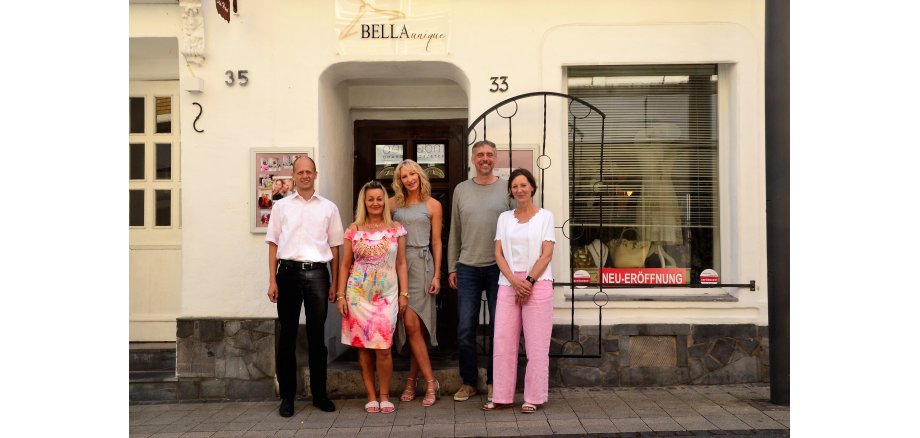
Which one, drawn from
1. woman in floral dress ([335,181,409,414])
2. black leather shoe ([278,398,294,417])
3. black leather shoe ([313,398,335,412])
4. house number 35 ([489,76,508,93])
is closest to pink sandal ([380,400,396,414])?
woman in floral dress ([335,181,409,414])

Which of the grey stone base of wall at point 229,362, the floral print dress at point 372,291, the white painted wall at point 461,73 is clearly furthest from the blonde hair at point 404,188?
the grey stone base of wall at point 229,362

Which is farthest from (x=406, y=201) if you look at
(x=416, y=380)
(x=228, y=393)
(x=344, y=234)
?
(x=228, y=393)

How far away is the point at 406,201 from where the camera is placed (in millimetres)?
5340

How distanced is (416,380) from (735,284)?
285cm

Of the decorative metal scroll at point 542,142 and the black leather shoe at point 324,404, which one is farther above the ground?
the decorative metal scroll at point 542,142

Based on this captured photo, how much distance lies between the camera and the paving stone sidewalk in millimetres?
4562

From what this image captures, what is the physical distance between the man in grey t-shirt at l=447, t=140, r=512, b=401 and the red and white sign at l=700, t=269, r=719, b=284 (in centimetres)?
202

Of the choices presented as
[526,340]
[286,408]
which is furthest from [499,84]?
[286,408]

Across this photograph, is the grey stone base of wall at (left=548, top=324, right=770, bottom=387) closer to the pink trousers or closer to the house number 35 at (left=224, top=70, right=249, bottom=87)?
the pink trousers

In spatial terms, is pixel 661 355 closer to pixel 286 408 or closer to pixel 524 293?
pixel 524 293

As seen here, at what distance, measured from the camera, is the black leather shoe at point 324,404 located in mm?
5176

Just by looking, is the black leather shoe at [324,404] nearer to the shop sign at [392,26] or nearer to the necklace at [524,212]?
the necklace at [524,212]

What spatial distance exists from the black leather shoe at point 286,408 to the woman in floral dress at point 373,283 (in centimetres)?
56

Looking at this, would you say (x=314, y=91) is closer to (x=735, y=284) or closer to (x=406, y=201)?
(x=406, y=201)
